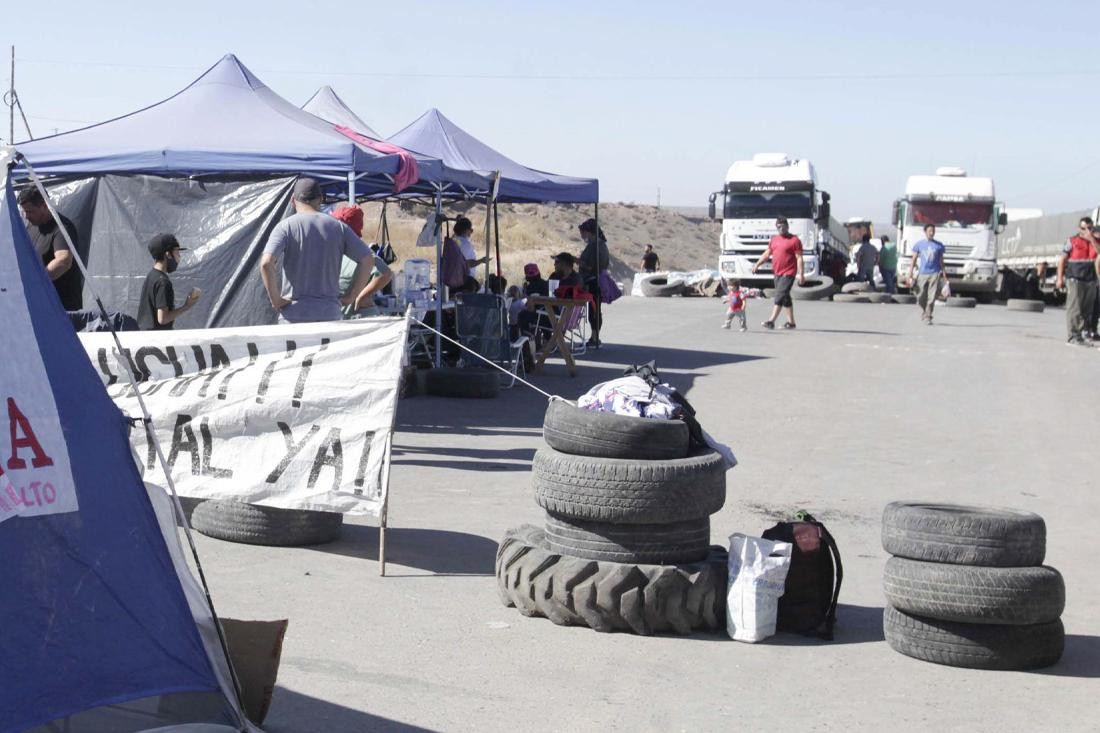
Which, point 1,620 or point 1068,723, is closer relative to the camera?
point 1,620

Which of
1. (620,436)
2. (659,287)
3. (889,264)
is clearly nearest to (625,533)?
(620,436)

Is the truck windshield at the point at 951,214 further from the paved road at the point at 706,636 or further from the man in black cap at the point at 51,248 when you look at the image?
the man in black cap at the point at 51,248

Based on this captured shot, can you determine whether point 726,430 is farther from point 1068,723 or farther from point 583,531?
point 1068,723

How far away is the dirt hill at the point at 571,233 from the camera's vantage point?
202 ft

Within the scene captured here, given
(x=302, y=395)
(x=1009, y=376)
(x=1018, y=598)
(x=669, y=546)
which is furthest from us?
(x=1009, y=376)

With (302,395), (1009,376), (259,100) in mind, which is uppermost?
(259,100)

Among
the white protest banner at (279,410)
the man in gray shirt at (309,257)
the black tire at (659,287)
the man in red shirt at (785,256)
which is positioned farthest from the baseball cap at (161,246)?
the black tire at (659,287)

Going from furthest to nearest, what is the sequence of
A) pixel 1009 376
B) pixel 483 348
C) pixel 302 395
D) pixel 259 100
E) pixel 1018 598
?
1. pixel 1009 376
2. pixel 483 348
3. pixel 259 100
4. pixel 302 395
5. pixel 1018 598

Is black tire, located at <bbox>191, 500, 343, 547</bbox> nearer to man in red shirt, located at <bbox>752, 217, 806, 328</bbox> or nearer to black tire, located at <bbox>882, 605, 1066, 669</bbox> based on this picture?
black tire, located at <bbox>882, 605, 1066, 669</bbox>

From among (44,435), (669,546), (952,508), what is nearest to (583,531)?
(669,546)

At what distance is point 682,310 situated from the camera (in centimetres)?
3022

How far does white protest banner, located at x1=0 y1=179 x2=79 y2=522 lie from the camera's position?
12.6ft

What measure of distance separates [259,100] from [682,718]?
10225 mm

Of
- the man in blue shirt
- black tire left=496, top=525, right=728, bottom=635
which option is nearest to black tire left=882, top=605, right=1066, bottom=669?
black tire left=496, top=525, right=728, bottom=635
